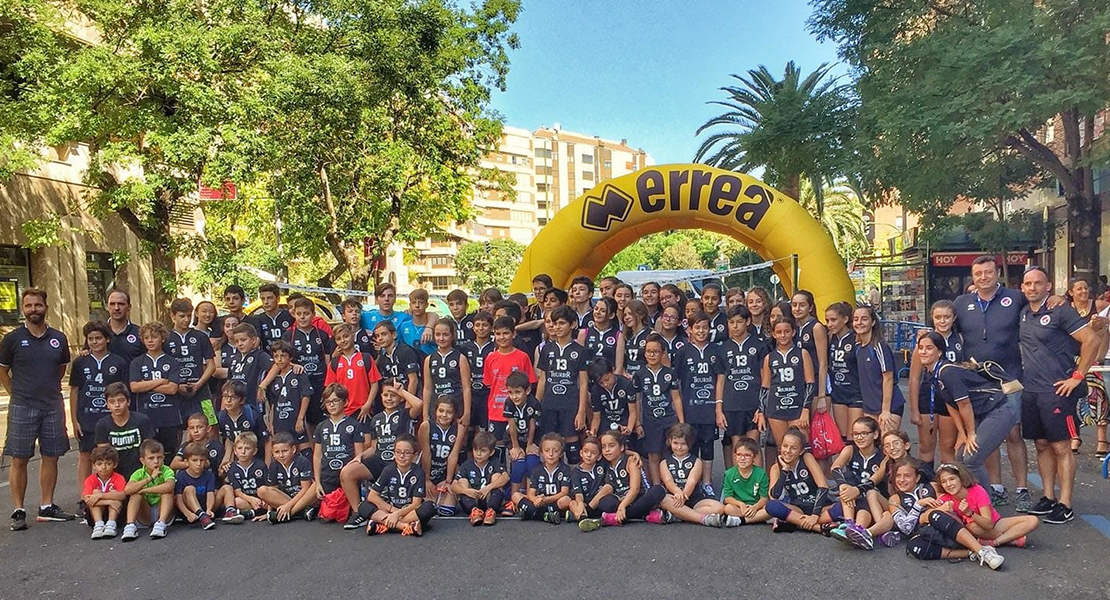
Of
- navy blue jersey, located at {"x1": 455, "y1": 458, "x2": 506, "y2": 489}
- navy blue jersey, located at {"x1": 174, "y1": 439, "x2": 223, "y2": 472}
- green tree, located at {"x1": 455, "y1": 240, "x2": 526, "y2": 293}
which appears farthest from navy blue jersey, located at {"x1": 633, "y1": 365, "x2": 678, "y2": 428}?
green tree, located at {"x1": 455, "y1": 240, "x2": 526, "y2": 293}

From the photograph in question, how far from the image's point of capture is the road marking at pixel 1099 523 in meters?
5.50

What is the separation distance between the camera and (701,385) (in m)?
6.68

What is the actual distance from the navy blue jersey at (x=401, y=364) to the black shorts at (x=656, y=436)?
6.87ft

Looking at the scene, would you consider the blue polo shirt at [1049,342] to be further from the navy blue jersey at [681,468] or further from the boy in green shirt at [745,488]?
the navy blue jersey at [681,468]

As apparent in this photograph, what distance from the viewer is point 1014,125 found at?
12023 mm

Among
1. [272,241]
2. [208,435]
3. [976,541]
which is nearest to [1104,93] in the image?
[976,541]

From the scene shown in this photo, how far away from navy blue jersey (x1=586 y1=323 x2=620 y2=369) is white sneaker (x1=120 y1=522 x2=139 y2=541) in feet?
12.6

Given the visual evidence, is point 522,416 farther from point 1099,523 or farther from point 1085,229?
point 1085,229

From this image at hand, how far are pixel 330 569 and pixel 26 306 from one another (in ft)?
11.1

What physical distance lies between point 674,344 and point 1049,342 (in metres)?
2.89

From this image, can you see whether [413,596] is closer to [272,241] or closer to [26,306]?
[26,306]

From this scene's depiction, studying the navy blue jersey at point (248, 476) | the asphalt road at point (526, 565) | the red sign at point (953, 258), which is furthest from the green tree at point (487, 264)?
the asphalt road at point (526, 565)

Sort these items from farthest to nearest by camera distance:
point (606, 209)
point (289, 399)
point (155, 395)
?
point (606, 209) < point (289, 399) < point (155, 395)

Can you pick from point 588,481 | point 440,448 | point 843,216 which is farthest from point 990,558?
point 843,216
